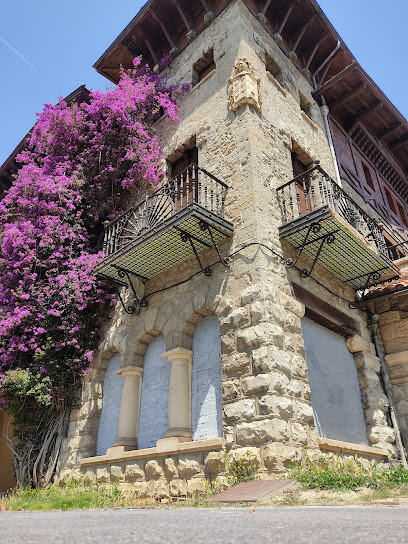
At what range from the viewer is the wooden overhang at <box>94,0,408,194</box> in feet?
37.1

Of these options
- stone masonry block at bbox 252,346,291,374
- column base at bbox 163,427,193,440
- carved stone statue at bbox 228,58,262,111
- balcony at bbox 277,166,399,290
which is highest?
carved stone statue at bbox 228,58,262,111

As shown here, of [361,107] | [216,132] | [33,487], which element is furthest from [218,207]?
[361,107]

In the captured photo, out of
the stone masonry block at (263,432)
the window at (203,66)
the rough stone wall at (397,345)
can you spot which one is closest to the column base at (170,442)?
the stone masonry block at (263,432)

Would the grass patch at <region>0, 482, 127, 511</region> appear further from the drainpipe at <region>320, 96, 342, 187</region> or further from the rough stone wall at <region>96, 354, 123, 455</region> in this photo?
the drainpipe at <region>320, 96, 342, 187</region>

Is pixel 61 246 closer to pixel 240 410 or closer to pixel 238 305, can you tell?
pixel 238 305

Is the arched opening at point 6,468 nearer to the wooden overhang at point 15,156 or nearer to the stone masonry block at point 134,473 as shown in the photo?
the stone masonry block at point 134,473

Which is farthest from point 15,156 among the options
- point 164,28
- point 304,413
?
point 304,413

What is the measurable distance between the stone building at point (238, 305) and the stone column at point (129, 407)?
24mm

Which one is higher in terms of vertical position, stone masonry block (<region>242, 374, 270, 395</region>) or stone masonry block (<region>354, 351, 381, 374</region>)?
stone masonry block (<region>354, 351, 381, 374</region>)

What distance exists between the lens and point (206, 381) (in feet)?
22.0

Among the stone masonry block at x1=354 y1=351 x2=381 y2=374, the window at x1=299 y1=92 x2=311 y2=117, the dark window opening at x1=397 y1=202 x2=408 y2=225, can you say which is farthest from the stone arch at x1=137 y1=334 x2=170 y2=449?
the dark window opening at x1=397 y1=202 x2=408 y2=225

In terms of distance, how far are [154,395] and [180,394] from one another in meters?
0.91

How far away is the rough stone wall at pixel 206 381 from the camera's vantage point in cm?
633

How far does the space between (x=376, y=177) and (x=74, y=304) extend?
10.8 m
